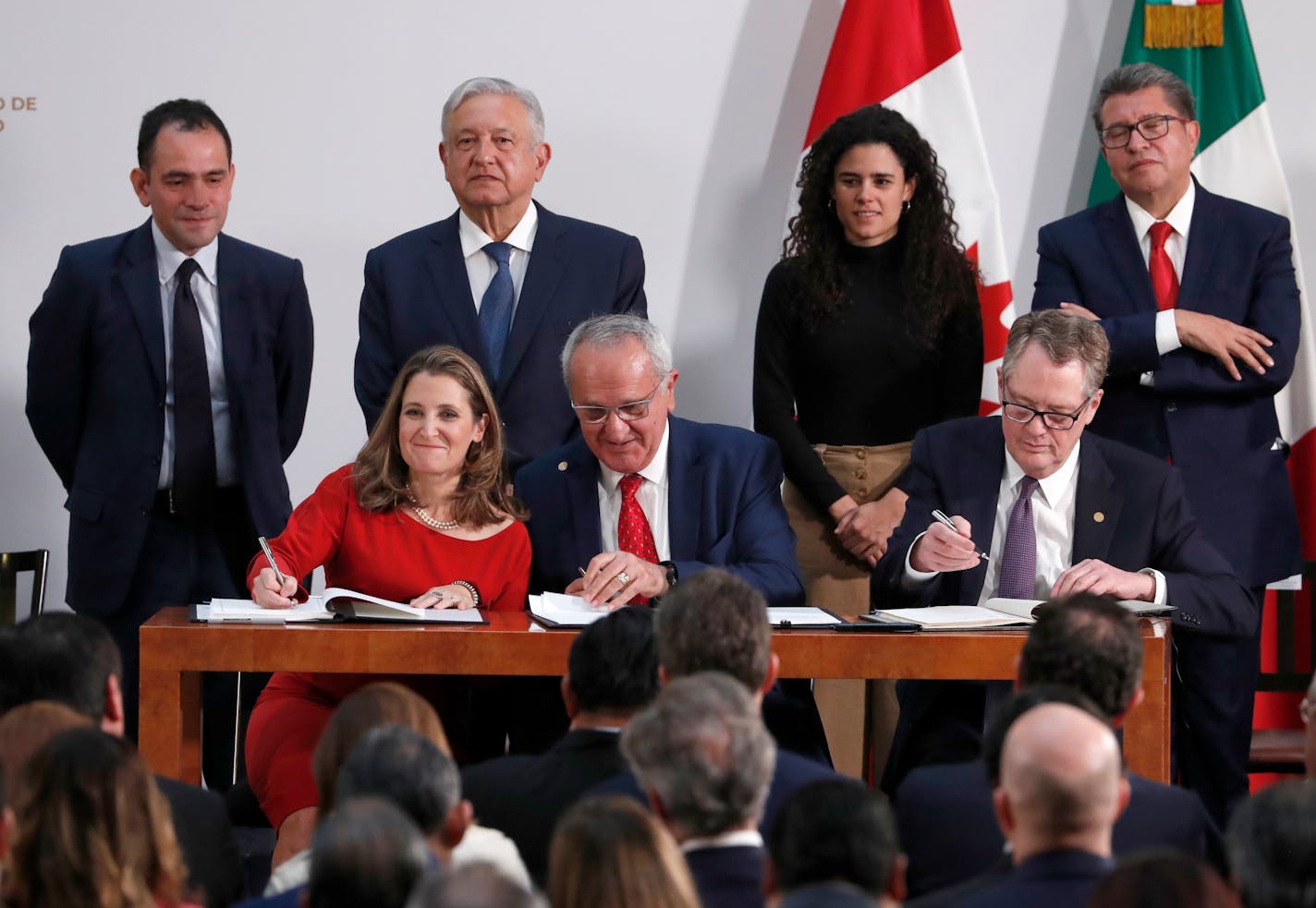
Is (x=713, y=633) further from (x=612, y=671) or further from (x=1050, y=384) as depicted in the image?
(x=1050, y=384)

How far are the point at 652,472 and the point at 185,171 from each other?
155 cm

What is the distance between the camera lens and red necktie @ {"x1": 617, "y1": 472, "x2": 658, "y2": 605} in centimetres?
436

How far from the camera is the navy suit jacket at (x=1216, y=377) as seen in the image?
4848mm

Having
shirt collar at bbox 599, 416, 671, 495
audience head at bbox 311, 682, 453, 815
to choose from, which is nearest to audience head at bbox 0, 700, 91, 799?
audience head at bbox 311, 682, 453, 815

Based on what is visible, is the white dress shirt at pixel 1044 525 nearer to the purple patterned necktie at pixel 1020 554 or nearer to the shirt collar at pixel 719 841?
the purple patterned necktie at pixel 1020 554

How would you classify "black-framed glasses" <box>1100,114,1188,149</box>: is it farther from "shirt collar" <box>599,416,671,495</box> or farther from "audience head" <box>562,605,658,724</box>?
"audience head" <box>562,605,658,724</box>

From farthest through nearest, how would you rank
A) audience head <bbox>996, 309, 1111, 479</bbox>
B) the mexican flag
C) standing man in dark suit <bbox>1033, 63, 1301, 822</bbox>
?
the mexican flag, standing man in dark suit <bbox>1033, 63, 1301, 822</bbox>, audience head <bbox>996, 309, 1111, 479</bbox>

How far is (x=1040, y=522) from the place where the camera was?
422 cm

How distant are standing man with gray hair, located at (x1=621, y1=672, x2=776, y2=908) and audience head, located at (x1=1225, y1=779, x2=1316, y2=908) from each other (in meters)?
0.59

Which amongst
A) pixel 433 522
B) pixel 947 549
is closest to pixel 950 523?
pixel 947 549

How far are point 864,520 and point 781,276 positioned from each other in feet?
2.46

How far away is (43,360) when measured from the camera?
4.95 metres

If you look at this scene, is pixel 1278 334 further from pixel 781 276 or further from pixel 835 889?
pixel 835 889

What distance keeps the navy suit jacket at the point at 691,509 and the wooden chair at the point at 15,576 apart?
1.55 m
